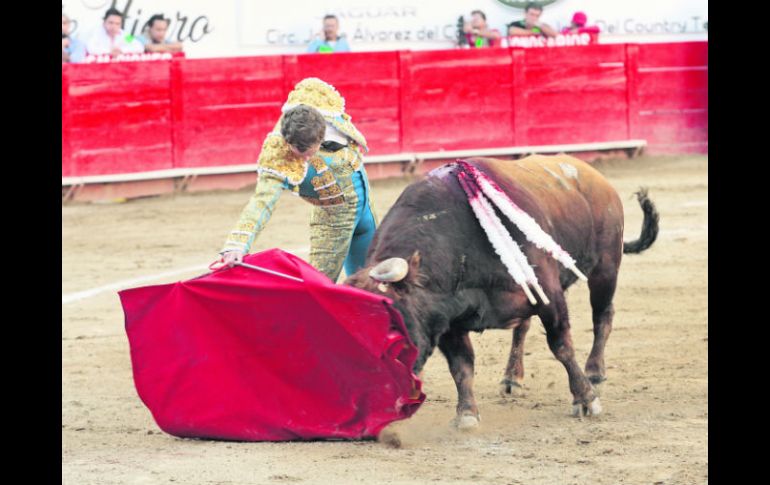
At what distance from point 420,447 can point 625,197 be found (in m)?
6.23

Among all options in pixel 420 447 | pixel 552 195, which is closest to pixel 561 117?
pixel 552 195

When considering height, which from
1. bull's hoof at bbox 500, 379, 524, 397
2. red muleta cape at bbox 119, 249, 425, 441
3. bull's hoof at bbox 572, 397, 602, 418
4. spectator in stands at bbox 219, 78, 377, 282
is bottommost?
bull's hoof at bbox 500, 379, 524, 397

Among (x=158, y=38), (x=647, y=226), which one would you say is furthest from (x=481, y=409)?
(x=158, y=38)

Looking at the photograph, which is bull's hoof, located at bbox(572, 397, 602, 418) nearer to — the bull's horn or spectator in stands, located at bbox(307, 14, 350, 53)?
the bull's horn

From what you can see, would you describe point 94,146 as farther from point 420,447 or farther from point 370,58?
point 420,447

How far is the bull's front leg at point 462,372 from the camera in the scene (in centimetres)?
460

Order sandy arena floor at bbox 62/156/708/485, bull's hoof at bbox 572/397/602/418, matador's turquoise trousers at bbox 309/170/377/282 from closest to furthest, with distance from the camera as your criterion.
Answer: sandy arena floor at bbox 62/156/708/485 < bull's hoof at bbox 572/397/602/418 < matador's turquoise trousers at bbox 309/170/377/282

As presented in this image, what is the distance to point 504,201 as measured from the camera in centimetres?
452

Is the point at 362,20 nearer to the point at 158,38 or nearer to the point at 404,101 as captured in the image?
the point at 404,101

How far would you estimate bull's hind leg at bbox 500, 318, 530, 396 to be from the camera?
5.18m

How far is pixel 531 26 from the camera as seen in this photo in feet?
42.2

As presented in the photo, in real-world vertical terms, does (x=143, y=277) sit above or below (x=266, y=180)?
below

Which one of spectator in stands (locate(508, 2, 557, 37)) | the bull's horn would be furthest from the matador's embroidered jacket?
spectator in stands (locate(508, 2, 557, 37))

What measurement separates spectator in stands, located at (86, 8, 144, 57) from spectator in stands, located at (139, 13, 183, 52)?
19 centimetres
